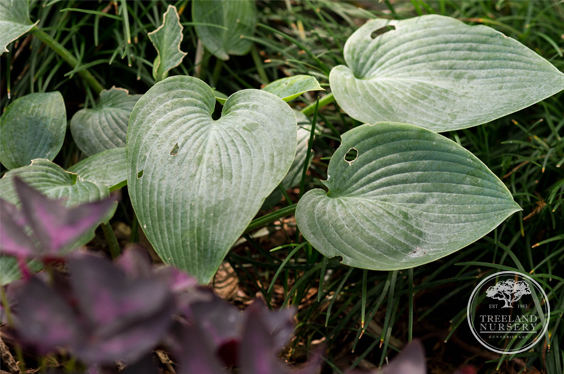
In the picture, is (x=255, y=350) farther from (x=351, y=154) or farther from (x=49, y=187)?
(x=351, y=154)

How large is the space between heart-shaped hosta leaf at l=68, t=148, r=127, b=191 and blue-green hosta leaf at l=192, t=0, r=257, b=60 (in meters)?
0.55

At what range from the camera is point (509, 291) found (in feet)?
3.34

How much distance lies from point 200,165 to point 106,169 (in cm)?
27

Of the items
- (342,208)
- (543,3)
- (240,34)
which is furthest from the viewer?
(543,3)

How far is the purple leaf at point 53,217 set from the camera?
354 mm

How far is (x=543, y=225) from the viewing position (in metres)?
1.13

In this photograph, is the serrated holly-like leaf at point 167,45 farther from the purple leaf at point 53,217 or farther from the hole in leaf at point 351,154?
the purple leaf at point 53,217

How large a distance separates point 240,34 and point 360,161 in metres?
0.78

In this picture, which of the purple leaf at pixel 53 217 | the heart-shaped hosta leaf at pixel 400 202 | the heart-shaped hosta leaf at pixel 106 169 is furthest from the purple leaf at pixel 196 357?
the heart-shaped hosta leaf at pixel 106 169

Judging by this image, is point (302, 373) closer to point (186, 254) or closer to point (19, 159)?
point (186, 254)

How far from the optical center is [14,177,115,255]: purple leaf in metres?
0.35

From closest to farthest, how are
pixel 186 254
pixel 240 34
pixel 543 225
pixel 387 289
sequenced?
pixel 186 254 < pixel 387 289 < pixel 543 225 < pixel 240 34

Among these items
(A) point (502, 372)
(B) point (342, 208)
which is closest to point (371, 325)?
(A) point (502, 372)

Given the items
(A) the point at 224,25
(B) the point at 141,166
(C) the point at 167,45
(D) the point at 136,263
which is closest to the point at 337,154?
(B) the point at 141,166
